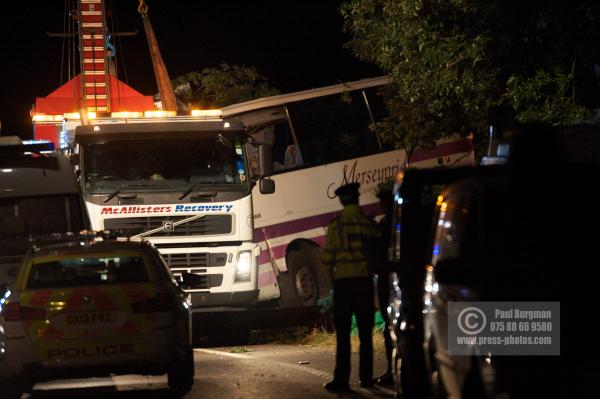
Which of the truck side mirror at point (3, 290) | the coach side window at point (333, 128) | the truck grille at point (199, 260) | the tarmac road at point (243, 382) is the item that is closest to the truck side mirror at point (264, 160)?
the truck grille at point (199, 260)

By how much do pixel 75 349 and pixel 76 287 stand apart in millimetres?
575

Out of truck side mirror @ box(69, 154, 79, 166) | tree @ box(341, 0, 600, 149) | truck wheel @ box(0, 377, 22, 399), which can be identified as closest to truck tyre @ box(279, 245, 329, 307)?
tree @ box(341, 0, 600, 149)

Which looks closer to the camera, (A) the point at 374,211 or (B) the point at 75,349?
(B) the point at 75,349

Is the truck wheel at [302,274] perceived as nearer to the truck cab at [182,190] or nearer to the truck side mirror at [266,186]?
the truck cab at [182,190]

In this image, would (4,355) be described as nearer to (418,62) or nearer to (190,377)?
(190,377)

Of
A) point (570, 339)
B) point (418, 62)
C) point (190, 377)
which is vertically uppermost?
point (418, 62)

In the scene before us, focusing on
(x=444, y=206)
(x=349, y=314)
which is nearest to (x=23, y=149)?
(x=349, y=314)

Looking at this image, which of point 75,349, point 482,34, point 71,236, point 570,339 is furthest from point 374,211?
point 570,339

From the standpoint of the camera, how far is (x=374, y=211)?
19953 mm

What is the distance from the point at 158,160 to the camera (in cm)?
1636

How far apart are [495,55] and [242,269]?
16.5ft

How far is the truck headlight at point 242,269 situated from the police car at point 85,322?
5.70 meters

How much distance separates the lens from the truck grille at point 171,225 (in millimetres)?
16484

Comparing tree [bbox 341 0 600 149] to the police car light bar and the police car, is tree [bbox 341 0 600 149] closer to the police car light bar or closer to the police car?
the police car
